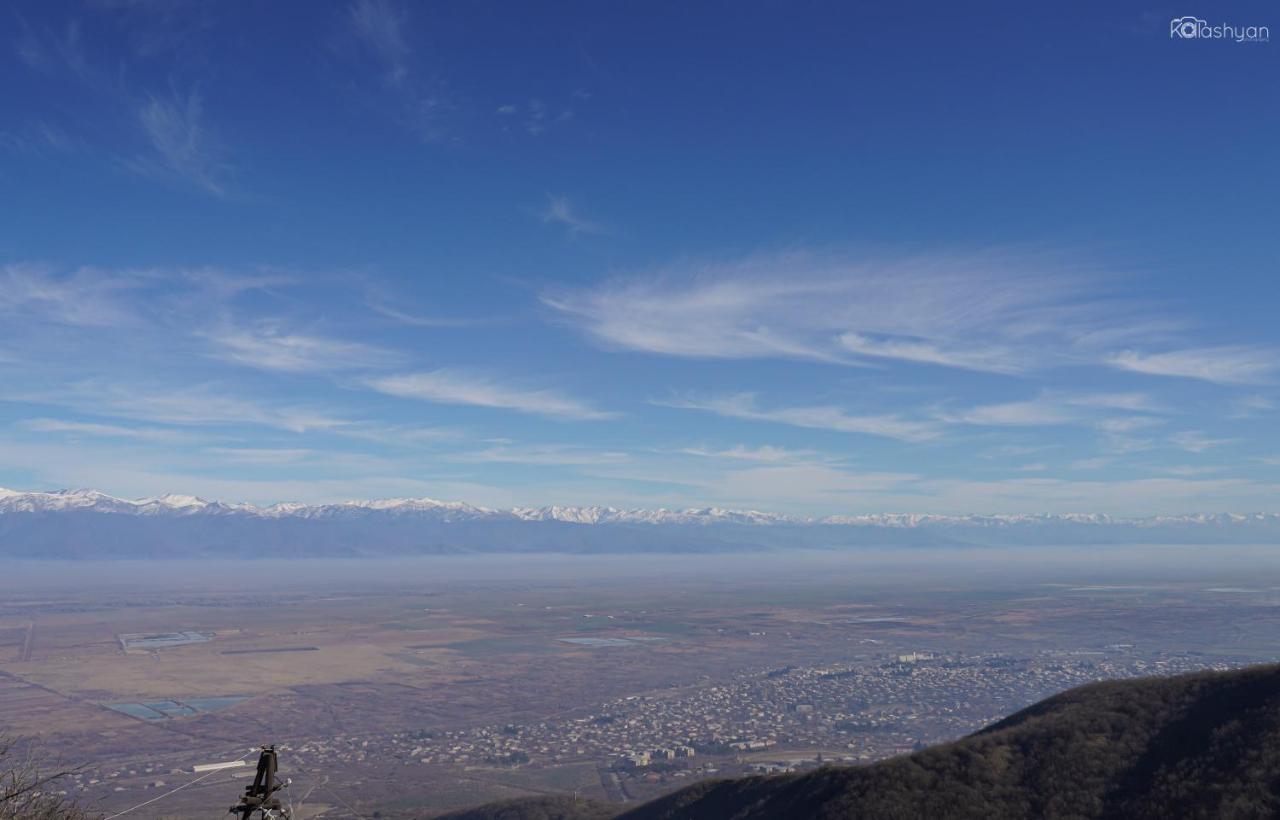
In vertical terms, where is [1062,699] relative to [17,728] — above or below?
→ above

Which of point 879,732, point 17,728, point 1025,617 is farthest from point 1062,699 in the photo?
point 1025,617

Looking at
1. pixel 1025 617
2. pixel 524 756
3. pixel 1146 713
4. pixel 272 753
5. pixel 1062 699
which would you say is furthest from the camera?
pixel 1025 617

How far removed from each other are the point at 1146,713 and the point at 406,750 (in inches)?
Result: 1867

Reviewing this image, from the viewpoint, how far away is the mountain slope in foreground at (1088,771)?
79.2 ft

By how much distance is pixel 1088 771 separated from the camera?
26875mm

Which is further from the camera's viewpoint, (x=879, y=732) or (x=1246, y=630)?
(x=1246, y=630)

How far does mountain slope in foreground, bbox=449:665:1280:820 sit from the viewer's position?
950 inches

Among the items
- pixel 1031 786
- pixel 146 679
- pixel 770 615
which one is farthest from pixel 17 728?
pixel 770 615

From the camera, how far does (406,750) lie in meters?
61.1

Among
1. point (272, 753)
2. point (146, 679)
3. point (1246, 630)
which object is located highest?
point (272, 753)

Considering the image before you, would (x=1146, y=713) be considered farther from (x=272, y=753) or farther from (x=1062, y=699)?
(x=272, y=753)

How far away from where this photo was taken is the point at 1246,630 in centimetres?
11562

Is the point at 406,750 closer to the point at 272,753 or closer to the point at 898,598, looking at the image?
the point at 272,753

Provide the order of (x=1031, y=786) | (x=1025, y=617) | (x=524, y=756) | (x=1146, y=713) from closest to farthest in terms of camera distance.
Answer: (x=1031, y=786)
(x=1146, y=713)
(x=524, y=756)
(x=1025, y=617)
